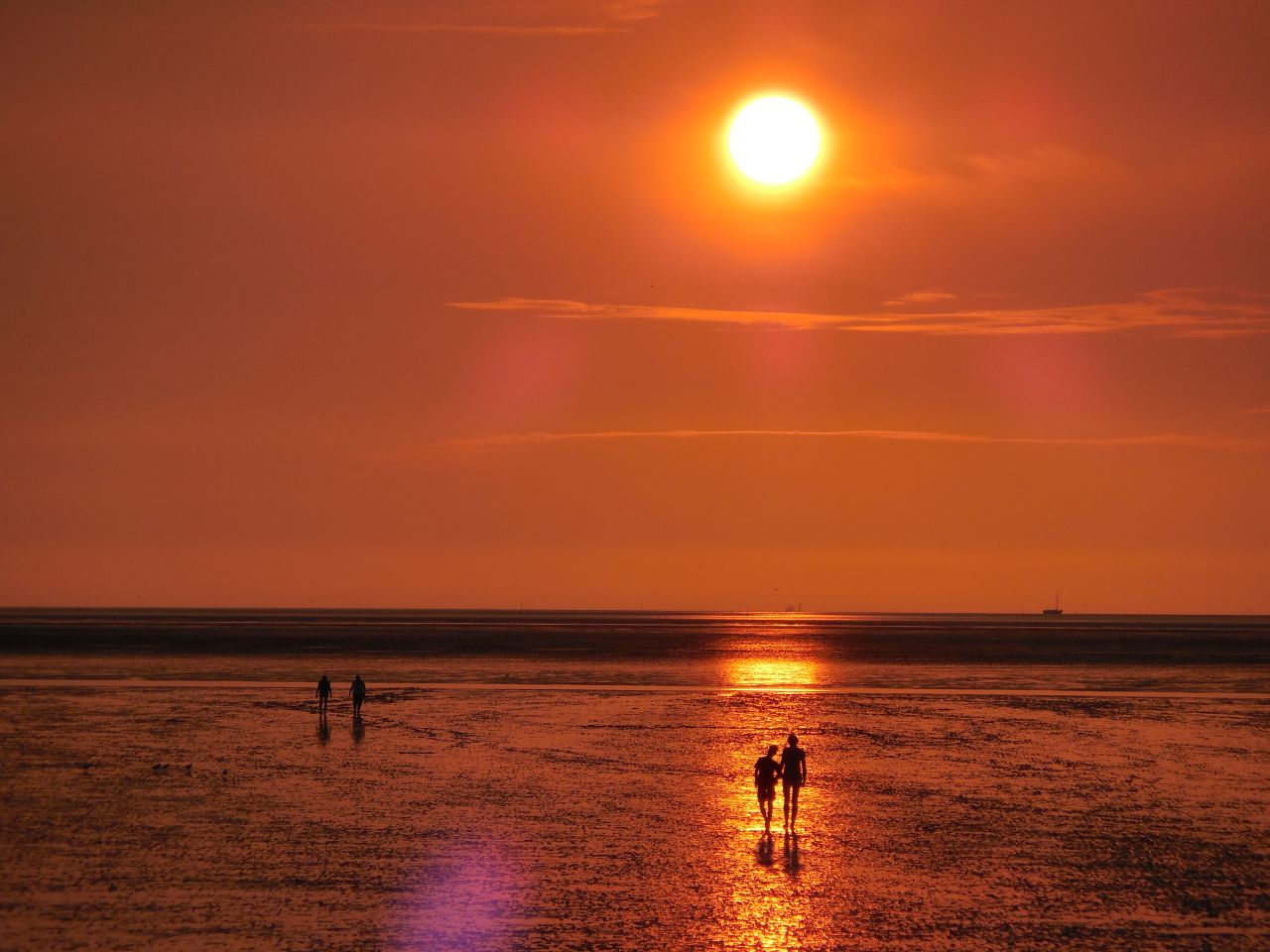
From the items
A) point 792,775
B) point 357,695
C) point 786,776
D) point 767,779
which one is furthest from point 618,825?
point 357,695

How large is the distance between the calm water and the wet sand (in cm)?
10

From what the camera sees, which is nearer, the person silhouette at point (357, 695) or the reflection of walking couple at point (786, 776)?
the reflection of walking couple at point (786, 776)

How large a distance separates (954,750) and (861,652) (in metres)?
91.8

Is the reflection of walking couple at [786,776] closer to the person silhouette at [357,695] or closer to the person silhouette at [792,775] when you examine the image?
the person silhouette at [792,775]

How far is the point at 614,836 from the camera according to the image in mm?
28031

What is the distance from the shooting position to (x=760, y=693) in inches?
2758

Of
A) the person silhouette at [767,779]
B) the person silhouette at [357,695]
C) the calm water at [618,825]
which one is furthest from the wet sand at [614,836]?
the person silhouette at [357,695]

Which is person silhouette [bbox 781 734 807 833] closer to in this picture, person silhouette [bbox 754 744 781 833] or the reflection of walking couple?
the reflection of walking couple

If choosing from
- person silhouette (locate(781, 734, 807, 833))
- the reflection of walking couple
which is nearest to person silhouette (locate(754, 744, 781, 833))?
the reflection of walking couple

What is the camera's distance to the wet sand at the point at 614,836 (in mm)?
20891

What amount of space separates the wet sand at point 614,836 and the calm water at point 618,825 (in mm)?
98

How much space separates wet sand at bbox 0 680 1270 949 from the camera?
20891mm

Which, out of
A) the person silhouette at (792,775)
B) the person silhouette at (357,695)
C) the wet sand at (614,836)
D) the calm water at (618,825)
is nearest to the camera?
the wet sand at (614,836)

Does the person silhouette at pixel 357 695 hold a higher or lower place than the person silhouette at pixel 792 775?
higher
